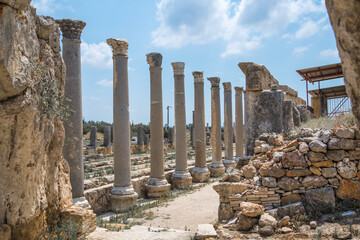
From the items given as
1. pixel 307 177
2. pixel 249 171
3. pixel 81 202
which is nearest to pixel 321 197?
pixel 307 177

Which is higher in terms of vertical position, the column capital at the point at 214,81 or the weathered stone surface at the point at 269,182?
the column capital at the point at 214,81

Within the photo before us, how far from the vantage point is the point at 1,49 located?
320cm

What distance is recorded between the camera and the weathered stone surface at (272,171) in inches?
285

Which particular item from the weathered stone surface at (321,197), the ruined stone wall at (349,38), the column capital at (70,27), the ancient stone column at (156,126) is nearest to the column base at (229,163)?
the ancient stone column at (156,126)

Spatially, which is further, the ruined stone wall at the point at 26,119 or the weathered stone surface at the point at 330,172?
the weathered stone surface at the point at 330,172

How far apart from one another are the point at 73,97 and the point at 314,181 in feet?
18.7

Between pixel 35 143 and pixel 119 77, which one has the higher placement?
pixel 119 77

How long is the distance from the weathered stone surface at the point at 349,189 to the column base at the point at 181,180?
726 centimetres

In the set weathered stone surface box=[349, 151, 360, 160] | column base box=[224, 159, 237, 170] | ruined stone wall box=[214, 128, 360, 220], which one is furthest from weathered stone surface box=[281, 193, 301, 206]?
column base box=[224, 159, 237, 170]

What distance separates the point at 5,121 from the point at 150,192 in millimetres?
8197

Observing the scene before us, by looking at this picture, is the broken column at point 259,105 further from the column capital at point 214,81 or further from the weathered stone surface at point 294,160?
the column capital at point 214,81

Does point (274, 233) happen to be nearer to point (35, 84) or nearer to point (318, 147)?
point (318, 147)

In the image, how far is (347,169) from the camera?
693cm

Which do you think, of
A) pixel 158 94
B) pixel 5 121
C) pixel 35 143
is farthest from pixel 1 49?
pixel 158 94
